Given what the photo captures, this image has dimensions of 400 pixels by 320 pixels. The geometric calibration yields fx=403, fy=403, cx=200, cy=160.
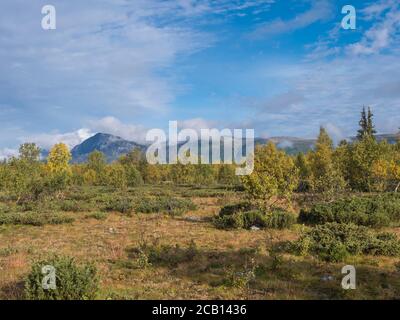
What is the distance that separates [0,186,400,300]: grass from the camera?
41.3 ft

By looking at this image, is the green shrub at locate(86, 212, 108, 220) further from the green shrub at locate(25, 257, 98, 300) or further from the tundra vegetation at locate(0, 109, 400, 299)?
the green shrub at locate(25, 257, 98, 300)

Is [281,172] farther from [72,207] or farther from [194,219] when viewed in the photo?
[72,207]

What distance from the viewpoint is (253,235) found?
21781 millimetres

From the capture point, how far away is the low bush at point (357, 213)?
2381 centimetres

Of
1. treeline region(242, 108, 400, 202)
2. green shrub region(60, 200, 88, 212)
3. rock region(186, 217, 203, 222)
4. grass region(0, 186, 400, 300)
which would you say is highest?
treeline region(242, 108, 400, 202)

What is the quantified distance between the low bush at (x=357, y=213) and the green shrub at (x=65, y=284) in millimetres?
17082

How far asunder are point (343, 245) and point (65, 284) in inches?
429

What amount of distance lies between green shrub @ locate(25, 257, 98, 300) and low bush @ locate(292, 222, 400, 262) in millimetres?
8899

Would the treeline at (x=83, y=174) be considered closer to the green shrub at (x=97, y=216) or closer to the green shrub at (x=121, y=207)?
the green shrub at (x=121, y=207)

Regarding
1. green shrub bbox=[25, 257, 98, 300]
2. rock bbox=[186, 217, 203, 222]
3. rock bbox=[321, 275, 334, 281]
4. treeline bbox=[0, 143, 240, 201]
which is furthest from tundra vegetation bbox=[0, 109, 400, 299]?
treeline bbox=[0, 143, 240, 201]

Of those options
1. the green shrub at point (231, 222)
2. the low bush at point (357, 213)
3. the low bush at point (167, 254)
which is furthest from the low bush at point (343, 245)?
the green shrub at point (231, 222)

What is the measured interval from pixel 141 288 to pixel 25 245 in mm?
10318

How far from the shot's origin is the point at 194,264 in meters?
16.1
